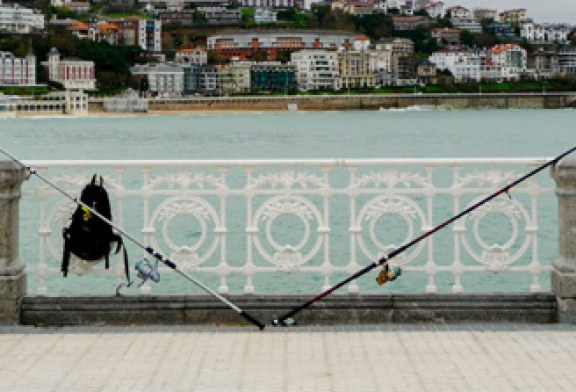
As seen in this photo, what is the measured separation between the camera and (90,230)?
21.0 feet

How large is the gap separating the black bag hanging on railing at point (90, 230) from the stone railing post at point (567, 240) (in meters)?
2.61

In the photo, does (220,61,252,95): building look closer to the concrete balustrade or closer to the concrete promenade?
the concrete balustrade

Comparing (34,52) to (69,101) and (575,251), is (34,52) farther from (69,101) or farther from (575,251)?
(575,251)

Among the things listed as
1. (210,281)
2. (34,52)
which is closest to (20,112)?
(34,52)

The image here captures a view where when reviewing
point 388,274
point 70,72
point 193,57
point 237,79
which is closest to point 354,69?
point 237,79

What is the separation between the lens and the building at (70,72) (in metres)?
166

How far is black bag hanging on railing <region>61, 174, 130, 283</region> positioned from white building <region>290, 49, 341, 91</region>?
180091 mm

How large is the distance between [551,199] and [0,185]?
26.6m

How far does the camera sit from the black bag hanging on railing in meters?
6.37

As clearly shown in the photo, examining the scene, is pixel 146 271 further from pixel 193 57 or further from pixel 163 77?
pixel 193 57

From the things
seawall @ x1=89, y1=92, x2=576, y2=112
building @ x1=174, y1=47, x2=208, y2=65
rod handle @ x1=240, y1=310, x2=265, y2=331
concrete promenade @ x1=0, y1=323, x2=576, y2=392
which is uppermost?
building @ x1=174, y1=47, x2=208, y2=65

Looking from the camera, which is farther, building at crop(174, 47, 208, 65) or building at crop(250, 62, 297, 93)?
building at crop(174, 47, 208, 65)

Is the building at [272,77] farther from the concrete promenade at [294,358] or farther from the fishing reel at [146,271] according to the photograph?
the concrete promenade at [294,358]

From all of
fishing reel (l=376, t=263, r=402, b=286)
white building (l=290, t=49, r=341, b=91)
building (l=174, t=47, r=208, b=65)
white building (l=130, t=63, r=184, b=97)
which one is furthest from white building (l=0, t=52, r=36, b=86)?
fishing reel (l=376, t=263, r=402, b=286)
